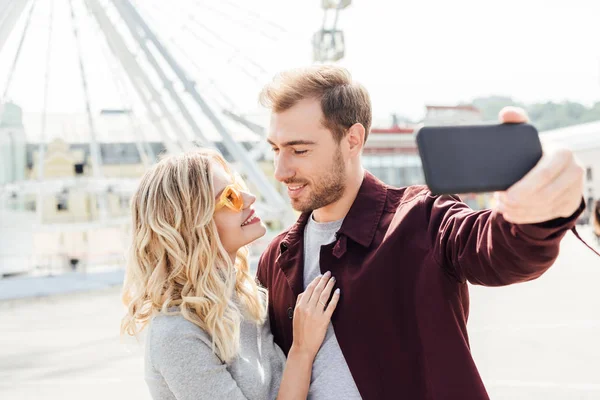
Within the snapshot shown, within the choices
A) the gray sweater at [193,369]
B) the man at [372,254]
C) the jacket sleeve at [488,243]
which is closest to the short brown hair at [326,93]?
the man at [372,254]

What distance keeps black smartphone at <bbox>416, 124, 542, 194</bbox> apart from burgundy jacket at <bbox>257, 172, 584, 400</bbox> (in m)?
0.51

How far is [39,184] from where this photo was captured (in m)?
17.6

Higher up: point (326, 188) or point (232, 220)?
point (326, 188)

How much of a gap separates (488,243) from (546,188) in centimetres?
38

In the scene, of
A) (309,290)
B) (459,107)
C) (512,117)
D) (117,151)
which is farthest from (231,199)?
(459,107)

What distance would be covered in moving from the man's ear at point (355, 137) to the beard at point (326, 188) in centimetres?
6

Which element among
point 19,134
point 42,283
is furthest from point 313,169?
point 19,134

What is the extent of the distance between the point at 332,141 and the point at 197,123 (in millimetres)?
11376

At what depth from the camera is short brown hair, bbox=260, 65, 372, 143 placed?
2.07 meters

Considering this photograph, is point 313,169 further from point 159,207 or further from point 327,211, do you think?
point 159,207

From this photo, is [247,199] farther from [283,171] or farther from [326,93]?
[326,93]

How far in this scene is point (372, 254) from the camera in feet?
6.24

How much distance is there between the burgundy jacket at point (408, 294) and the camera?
1.72m

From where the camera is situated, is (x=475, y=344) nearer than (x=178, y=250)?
No
